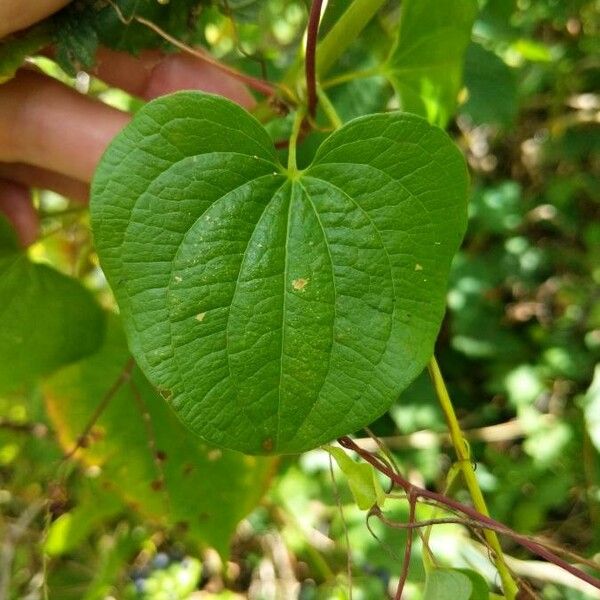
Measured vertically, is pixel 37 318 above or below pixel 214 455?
above

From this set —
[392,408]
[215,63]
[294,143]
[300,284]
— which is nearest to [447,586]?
[300,284]

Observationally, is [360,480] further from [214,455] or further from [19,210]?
[19,210]

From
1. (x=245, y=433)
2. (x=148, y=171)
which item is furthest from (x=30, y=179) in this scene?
(x=245, y=433)

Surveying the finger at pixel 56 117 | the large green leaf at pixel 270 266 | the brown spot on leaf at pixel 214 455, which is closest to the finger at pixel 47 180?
the finger at pixel 56 117

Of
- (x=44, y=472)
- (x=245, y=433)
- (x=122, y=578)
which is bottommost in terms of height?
(x=122, y=578)

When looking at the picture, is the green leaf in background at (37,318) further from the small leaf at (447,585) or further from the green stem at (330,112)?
the small leaf at (447,585)

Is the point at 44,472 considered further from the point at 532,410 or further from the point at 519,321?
the point at 519,321

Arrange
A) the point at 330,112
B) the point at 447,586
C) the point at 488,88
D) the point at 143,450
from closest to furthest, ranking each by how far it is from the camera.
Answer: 1. the point at 447,586
2. the point at 330,112
3. the point at 143,450
4. the point at 488,88
